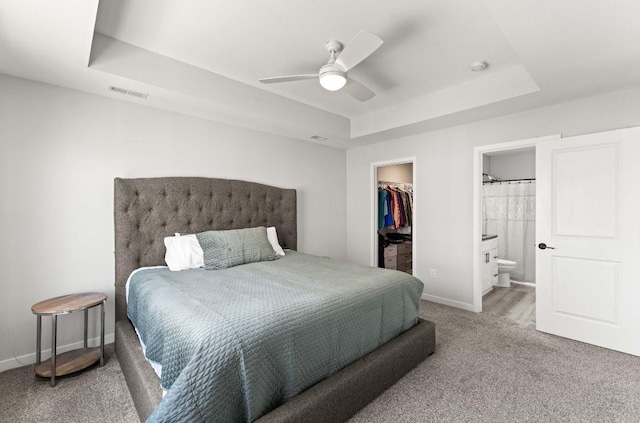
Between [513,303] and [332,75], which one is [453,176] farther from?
[332,75]

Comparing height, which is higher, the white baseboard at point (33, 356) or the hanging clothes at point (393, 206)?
the hanging clothes at point (393, 206)

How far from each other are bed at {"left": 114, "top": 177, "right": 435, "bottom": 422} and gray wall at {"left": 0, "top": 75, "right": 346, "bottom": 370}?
15cm

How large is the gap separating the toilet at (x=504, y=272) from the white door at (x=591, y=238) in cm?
173

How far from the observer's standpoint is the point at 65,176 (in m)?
2.50

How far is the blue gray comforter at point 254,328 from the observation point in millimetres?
1281

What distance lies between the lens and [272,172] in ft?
12.8

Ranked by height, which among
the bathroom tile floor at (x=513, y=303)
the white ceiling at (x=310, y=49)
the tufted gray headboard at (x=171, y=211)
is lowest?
the bathroom tile floor at (x=513, y=303)

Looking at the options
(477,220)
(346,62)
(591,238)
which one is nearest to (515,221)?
(477,220)

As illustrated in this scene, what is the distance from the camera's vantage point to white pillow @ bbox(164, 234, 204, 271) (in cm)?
272

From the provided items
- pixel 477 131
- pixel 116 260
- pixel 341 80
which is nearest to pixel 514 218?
pixel 477 131

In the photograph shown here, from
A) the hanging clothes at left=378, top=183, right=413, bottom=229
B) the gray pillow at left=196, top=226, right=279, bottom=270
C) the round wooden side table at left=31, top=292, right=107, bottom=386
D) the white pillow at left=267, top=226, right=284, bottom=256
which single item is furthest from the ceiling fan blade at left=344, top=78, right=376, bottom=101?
the hanging clothes at left=378, top=183, right=413, bottom=229

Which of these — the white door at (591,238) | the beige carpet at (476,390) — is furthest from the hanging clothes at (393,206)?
the beige carpet at (476,390)

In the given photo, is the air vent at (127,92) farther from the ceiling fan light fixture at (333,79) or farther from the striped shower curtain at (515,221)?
the striped shower curtain at (515,221)

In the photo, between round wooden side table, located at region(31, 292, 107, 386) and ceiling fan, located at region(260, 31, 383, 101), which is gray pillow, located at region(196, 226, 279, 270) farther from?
ceiling fan, located at region(260, 31, 383, 101)
